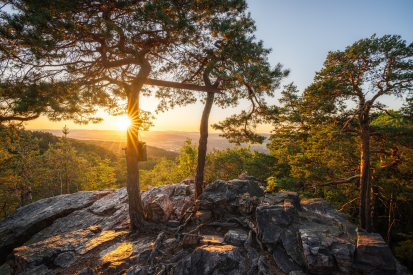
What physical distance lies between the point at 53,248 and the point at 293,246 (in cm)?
814

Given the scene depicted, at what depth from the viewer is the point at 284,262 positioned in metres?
4.59

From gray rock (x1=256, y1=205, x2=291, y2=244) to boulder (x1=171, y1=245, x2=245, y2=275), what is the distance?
4.25 feet

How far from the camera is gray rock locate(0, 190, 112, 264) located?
9.27 m

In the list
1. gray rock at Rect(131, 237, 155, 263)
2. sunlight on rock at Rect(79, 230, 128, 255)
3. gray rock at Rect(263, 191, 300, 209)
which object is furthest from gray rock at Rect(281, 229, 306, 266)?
sunlight on rock at Rect(79, 230, 128, 255)

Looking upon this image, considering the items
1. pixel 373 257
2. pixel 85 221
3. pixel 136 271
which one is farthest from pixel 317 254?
pixel 85 221

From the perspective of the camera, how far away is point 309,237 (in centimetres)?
472

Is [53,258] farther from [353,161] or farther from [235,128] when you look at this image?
[353,161]

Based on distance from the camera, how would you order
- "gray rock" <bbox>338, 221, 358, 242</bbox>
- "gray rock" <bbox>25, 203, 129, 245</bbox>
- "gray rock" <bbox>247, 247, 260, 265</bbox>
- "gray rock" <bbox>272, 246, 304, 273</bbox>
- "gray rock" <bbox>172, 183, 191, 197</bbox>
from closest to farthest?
1. "gray rock" <bbox>272, 246, 304, 273</bbox>
2. "gray rock" <bbox>247, 247, 260, 265</bbox>
3. "gray rock" <bbox>338, 221, 358, 242</bbox>
4. "gray rock" <bbox>25, 203, 129, 245</bbox>
5. "gray rock" <bbox>172, 183, 191, 197</bbox>

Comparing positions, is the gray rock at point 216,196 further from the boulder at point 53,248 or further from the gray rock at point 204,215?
the boulder at point 53,248

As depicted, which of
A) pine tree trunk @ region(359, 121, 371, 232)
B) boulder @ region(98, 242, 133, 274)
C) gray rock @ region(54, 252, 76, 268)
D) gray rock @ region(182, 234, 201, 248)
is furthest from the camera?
pine tree trunk @ region(359, 121, 371, 232)

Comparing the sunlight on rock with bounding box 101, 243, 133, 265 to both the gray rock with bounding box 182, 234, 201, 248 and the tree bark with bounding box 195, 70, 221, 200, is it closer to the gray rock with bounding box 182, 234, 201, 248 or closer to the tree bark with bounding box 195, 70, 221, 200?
the gray rock with bounding box 182, 234, 201, 248

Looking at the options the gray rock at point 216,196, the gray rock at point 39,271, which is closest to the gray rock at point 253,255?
the gray rock at point 216,196

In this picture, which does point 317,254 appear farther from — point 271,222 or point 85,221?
point 85,221

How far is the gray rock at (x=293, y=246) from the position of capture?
4.57 metres
